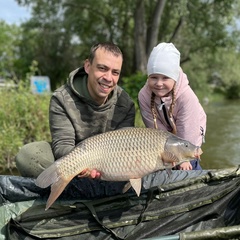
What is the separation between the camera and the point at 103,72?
2383mm

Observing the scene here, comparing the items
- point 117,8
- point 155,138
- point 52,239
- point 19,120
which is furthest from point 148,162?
point 117,8

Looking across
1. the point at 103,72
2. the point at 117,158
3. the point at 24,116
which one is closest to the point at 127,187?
the point at 117,158

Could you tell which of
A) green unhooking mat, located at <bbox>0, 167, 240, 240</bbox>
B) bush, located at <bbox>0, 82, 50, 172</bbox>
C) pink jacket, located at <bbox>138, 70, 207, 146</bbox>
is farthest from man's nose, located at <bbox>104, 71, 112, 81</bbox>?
bush, located at <bbox>0, 82, 50, 172</bbox>

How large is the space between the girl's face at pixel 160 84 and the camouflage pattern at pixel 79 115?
0.64ft

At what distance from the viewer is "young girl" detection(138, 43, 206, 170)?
2523mm

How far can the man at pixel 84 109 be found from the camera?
2.38 meters

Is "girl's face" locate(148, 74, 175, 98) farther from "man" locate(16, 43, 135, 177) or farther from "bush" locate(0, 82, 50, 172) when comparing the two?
"bush" locate(0, 82, 50, 172)

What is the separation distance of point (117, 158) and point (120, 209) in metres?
0.43

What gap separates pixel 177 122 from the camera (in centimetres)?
270

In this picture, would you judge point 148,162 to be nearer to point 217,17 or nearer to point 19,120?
point 19,120

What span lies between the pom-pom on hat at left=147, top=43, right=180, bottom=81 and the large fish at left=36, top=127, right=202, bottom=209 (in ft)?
1.94

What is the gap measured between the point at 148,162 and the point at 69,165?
388 mm

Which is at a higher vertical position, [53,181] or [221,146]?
[53,181]

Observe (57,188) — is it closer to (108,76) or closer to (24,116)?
(108,76)
